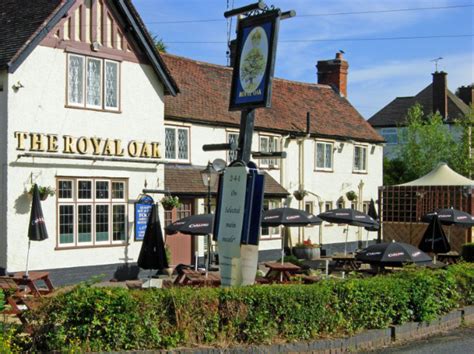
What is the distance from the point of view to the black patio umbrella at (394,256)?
1625 cm

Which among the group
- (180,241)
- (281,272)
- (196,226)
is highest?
(196,226)

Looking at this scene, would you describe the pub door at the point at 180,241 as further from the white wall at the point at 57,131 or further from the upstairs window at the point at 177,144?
the white wall at the point at 57,131

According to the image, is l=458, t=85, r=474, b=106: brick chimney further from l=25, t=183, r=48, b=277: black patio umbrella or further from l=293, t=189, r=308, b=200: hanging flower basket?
l=25, t=183, r=48, b=277: black patio umbrella

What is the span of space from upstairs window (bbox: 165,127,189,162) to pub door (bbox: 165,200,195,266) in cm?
155

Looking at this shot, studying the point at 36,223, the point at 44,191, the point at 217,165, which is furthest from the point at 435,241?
the point at 36,223

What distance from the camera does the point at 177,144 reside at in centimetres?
2548

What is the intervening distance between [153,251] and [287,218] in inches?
195

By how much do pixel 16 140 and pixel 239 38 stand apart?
8402 millimetres

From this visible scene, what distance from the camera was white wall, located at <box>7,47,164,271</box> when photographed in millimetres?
19391

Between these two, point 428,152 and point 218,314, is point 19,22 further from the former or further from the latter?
point 428,152

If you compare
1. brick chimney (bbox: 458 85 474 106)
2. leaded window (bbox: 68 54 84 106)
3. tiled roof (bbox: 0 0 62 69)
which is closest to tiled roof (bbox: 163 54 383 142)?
leaded window (bbox: 68 54 84 106)

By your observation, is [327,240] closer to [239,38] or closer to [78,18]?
[78,18]

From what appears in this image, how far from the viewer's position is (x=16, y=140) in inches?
761

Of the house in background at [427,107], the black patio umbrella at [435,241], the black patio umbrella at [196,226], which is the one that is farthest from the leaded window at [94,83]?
the house in background at [427,107]
